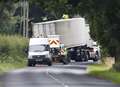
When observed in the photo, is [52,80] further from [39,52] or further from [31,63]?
[31,63]

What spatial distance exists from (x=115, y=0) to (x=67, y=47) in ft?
105

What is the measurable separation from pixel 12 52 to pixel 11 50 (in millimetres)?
396

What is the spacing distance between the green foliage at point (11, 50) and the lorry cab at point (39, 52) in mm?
3591

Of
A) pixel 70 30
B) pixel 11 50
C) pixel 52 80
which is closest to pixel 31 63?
pixel 11 50

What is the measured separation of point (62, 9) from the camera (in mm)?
47344

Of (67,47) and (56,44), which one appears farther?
(67,47)

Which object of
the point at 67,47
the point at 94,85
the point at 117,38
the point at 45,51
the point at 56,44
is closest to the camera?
the point at 94,85

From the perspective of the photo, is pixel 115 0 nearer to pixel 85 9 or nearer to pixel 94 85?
pixel 85 9

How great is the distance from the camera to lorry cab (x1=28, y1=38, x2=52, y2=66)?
62.2m

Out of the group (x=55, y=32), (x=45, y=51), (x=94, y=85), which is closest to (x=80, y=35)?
(x=55, y=32)

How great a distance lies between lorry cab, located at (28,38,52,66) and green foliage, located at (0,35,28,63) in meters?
3.59

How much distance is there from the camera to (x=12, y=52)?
226ft

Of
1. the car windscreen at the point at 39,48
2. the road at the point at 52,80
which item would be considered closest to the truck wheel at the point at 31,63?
the car windscreen at the point at 39,48

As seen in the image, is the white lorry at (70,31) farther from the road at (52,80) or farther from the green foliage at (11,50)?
the road at (52,80)
